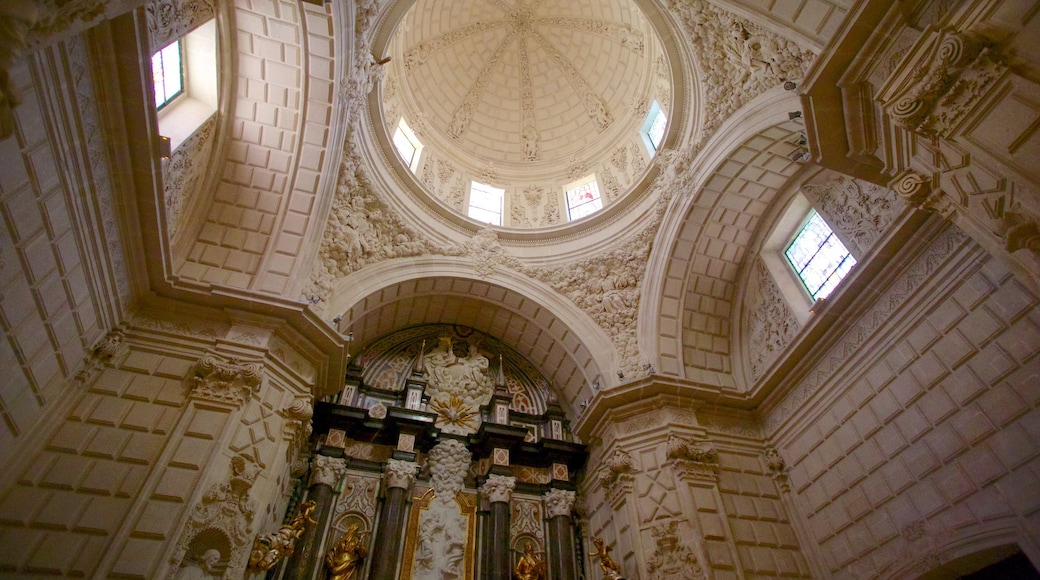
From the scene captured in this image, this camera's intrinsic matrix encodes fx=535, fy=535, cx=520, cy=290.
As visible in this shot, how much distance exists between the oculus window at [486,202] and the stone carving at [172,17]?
8.20 metres

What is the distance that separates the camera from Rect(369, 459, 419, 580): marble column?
32.9 feet

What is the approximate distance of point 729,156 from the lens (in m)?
10.6

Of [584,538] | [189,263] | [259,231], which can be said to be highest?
[259,231]

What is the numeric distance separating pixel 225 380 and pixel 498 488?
6015 mm

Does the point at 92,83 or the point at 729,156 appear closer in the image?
the point at 92,83

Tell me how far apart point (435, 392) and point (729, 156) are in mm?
8552

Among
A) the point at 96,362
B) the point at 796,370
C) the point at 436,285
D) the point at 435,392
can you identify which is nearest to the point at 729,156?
the point at 796,370

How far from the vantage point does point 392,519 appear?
34.7ft

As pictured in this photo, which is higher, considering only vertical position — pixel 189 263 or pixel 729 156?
pixel 729 156

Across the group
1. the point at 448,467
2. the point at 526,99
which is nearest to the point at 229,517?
the point at 448,467

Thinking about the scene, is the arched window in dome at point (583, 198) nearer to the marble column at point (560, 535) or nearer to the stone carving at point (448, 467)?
the stone carving at point (448, 467)

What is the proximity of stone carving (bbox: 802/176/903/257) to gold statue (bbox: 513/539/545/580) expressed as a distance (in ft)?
27.6

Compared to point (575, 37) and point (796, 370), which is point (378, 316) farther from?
point (575, 37)

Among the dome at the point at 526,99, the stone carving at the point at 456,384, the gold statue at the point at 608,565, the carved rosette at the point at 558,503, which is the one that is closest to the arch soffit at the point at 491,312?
the stone carving at the point at 456,384
